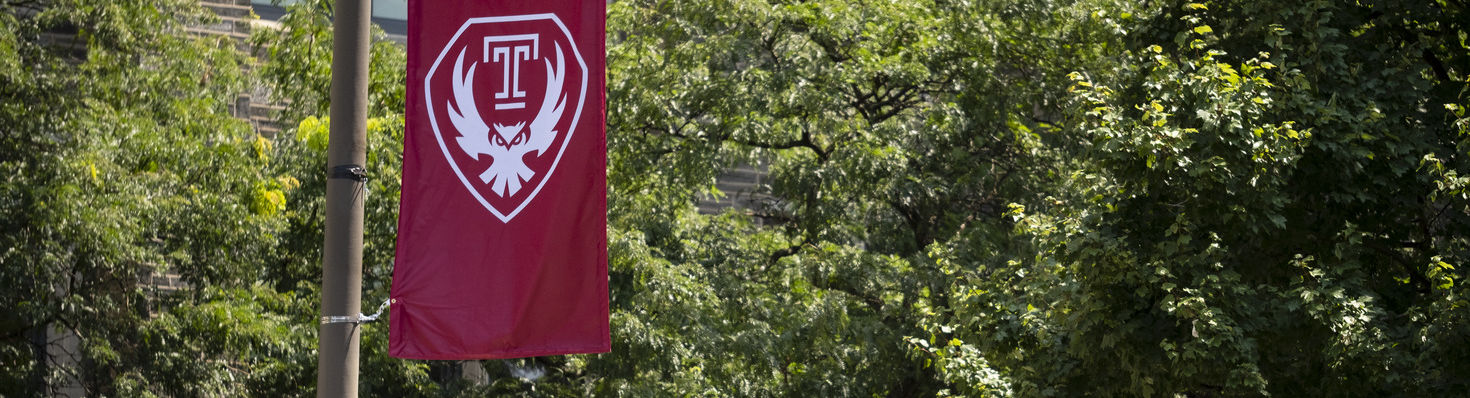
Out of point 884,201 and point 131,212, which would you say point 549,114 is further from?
point 884,201

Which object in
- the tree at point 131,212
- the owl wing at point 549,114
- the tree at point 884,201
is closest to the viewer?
the owl wing at point 549,114

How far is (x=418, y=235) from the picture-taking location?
6.64 meters

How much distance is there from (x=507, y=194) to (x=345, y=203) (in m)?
0.69

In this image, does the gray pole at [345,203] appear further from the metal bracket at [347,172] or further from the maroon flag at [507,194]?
the maroon flag at [507,194]

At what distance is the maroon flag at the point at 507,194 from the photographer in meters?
6.55

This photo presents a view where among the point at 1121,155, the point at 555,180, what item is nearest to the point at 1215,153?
the point at 1121,155

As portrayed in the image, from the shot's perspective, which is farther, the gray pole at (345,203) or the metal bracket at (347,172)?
the metal bracket at (347,172)

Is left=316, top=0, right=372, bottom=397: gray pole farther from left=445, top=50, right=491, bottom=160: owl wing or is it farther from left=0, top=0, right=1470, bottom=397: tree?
left=0, top=0, right=1470, bottom=397: tree

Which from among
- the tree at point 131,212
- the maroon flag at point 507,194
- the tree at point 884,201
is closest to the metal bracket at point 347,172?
the maroon flag at point 507,194

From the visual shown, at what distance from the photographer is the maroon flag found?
6551 millimetres

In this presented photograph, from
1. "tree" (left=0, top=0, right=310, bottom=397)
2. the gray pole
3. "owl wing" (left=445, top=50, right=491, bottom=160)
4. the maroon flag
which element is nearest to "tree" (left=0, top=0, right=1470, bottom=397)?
"tree" (left=0, top=0, right=310, bottom=397)

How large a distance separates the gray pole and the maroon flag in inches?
8.1

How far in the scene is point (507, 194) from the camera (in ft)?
21.5

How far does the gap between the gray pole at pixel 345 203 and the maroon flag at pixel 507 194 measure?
0.68ft
